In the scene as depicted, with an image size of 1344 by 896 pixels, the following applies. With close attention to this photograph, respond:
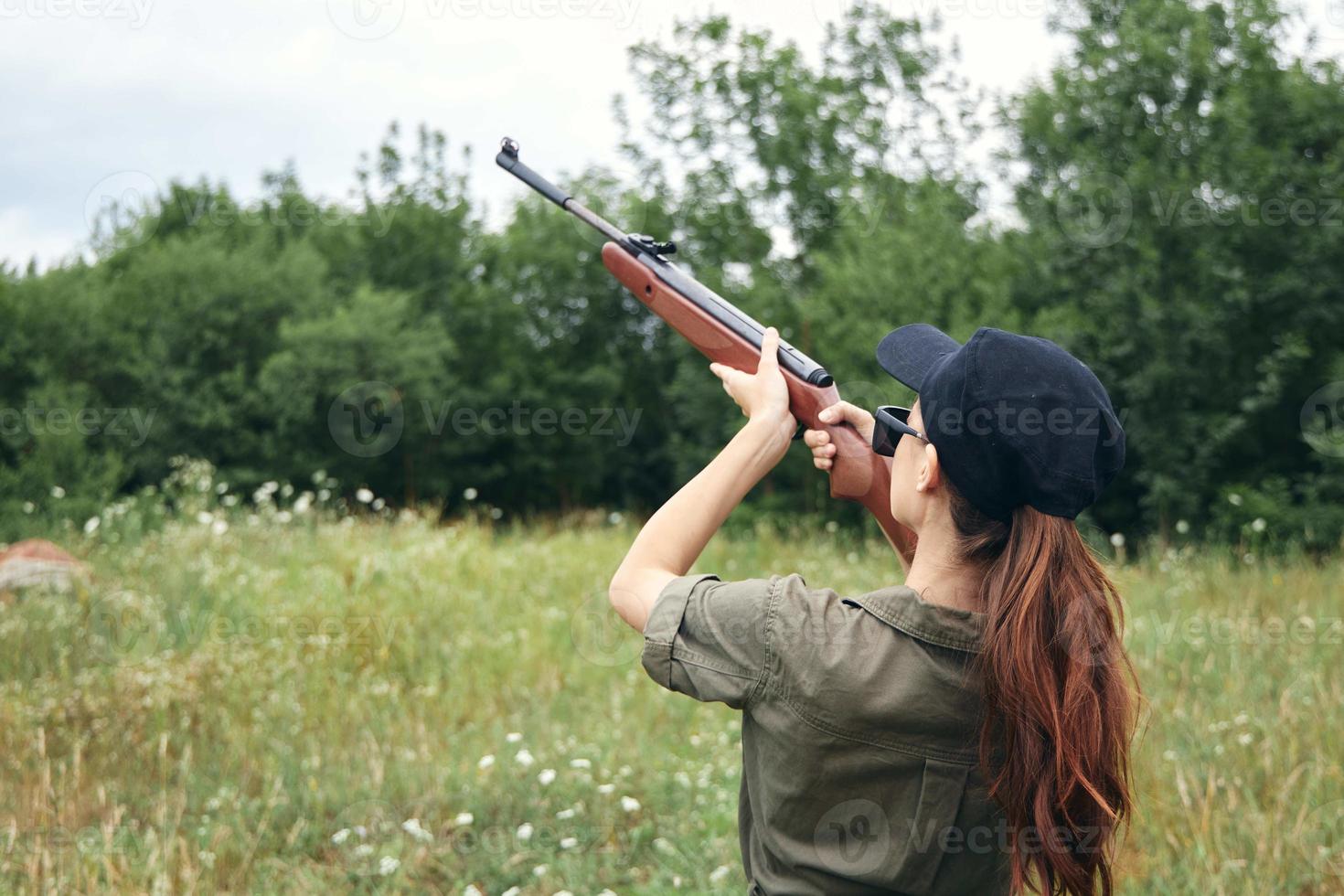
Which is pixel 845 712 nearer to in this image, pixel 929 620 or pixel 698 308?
pixel 929 620

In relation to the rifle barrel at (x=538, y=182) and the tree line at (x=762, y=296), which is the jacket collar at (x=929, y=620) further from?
the tree line at (x=762, y=296)

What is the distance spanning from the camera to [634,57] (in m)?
23.0

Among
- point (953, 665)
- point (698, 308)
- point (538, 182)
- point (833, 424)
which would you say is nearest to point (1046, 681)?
point (953, 665)

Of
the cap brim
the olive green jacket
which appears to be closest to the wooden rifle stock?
the cap brim

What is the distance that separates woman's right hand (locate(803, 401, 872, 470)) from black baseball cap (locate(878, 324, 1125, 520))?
1.42 ft

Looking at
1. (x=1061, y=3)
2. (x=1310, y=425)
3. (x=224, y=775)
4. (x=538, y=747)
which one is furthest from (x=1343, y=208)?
(x=224, y=775)

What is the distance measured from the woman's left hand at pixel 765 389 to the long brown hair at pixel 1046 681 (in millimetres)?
389

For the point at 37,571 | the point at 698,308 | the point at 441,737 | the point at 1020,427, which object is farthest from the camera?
the point at 37,571

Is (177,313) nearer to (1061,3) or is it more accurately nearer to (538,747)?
(1061,3)

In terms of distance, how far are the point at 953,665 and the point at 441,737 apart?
156 inches

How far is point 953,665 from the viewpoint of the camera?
5.48 ft

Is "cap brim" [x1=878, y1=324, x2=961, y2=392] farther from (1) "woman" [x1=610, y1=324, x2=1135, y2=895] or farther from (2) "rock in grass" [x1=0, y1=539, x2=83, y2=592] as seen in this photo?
(2) "rock in grass" [x1=0, y1=539, x2=83, y2=592]

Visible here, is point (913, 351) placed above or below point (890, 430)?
above

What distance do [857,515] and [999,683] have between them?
14.7 m
